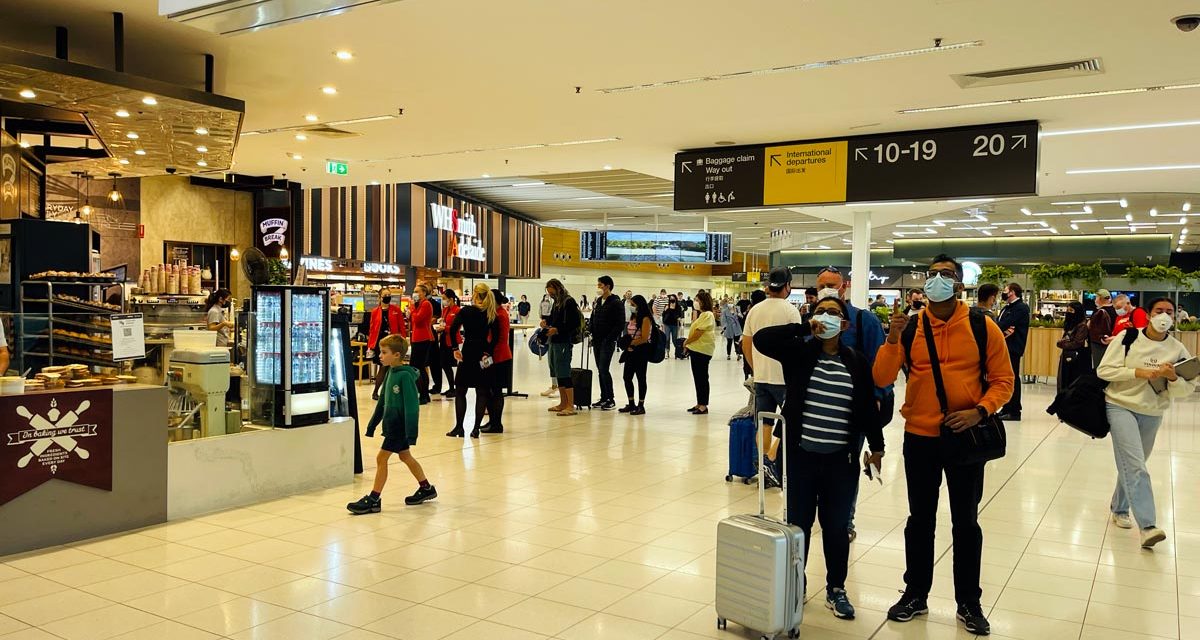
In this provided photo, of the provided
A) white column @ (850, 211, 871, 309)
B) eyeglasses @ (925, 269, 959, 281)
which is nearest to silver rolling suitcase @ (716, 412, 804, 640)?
eyeglasses @ (925, 269, 959, 281)

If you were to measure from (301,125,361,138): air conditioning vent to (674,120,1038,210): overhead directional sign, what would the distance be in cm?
349

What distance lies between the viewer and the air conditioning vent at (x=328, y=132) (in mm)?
8680

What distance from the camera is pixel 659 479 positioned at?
6652 millimetres

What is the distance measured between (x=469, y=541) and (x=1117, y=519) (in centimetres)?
408

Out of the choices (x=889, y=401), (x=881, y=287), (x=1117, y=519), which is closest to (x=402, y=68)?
(x=889, y=401)

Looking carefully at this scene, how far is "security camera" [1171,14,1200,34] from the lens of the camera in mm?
4754

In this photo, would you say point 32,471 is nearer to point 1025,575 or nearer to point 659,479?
point 659,479

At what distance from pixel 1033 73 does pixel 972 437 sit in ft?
11.7

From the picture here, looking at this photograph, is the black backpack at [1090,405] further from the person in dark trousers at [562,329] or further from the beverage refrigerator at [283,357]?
the person in dark trousers at [562,329]

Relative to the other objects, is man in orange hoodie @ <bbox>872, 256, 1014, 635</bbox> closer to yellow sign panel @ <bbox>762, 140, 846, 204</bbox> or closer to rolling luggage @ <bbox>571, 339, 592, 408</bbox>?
yellow sign panel @ <bbox>762, 140, 846, 204</bbox>

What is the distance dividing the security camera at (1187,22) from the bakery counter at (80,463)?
20.5 ft

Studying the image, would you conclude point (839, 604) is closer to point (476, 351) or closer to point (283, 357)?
point (283, 357)

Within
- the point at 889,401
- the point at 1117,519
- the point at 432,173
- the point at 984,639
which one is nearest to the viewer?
the point at 984,639

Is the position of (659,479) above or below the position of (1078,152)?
below
